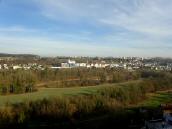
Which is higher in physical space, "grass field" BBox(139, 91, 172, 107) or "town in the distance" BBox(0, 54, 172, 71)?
"town in the distance" BBox(0, 54, 172, 71)

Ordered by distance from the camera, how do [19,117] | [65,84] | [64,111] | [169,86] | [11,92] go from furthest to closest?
[65,84]
[169,86]
[11,92]
[64,111]
[19,117]

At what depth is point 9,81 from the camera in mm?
36188

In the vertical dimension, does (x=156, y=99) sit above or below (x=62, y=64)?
below

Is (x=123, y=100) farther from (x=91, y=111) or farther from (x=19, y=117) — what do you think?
(x=19, y=117)

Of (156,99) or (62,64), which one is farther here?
(62,64)

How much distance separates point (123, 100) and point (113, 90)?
1.58 m

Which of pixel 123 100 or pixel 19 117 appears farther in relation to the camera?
pixel 123 100

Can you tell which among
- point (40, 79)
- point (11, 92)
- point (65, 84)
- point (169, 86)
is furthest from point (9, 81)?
point (169, 86)

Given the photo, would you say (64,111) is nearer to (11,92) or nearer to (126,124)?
(126,124)

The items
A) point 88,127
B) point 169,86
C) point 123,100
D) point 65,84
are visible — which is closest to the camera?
point 88,127

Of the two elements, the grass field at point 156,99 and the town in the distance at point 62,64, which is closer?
the grass field at point 156,99

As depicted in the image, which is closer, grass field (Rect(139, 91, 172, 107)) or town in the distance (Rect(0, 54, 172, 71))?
grass field (Rect(139, 91, 172, 107))

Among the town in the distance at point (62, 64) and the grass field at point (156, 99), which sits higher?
the town in the distance at point (62, 64)

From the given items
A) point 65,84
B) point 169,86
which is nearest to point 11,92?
point 65,84
